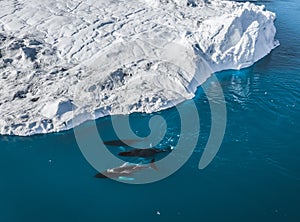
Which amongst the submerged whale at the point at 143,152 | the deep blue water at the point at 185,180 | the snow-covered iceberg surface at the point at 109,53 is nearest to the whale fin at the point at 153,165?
the submerged whale at the point at 143,152

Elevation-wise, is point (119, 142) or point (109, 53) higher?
point (109, 53)

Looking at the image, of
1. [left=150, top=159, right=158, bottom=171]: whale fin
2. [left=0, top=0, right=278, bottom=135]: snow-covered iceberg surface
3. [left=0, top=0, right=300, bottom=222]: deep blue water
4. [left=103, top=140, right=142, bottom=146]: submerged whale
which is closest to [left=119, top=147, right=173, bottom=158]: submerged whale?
[left=150, top=159, right=158, bottom=171]: whale fin

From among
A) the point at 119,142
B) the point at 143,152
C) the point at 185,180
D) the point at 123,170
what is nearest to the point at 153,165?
the point at 143,152

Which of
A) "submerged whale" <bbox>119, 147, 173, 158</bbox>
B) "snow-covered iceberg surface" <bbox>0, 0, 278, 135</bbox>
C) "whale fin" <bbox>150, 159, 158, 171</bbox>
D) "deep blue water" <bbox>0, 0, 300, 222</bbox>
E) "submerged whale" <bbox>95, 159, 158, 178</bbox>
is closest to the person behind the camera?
"deep blue water" <bbox>0, 0, 300, 222</bbox>

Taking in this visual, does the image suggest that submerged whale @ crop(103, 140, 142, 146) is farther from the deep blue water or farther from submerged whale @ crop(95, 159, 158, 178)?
submerged whale @ crop(95, 159, 158, 178)

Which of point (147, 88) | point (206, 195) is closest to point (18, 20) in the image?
point (147, 88)

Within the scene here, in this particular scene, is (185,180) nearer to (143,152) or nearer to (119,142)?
(143,152)

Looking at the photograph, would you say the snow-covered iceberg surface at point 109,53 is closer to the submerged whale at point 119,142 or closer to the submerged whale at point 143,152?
the submerged whale at point 119,142
